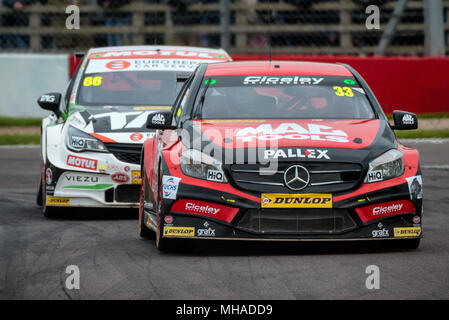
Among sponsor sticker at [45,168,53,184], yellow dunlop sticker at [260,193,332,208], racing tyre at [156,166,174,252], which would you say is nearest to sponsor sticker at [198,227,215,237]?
racing tyre at [156,166,174,252]

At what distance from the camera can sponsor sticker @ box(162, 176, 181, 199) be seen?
694 cm

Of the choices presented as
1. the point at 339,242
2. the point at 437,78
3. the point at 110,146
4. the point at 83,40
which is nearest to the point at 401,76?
the point at 437,78

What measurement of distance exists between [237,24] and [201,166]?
947 centimetres

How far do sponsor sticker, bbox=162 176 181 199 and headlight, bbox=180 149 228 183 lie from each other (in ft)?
0.29

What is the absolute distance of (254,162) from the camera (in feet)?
22.6

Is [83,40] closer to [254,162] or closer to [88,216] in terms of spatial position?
[88,216]

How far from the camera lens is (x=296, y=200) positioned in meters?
6.79

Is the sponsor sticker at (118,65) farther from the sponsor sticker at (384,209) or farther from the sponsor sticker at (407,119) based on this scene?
the sponsor sticker at (384,209)

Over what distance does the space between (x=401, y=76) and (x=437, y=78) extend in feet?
1.82

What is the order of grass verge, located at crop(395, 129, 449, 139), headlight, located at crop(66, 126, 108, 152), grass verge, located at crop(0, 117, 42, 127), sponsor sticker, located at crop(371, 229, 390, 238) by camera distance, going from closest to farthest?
1. sponsor sticker, located at crop(371, 229, 390, 238)
2. headlight, located at crop(66, 126, 108, 152)
3. grass verge, located at crop(395, 129, 449, 139)
4. grass verge, located at crop(0, 117, 42, 127)

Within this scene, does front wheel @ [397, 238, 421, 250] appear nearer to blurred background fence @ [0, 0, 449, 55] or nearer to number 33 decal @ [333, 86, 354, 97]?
number 33 decal @ [333, 86, 354, 97]

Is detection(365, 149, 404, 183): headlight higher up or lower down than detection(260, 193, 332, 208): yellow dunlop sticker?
higher up

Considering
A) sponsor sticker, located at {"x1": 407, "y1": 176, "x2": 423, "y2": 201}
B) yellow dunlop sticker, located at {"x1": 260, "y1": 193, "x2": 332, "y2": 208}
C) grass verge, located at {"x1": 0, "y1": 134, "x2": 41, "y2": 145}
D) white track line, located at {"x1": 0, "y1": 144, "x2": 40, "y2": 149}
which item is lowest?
yellow dunlop sticker, located at {"x1": 260, "y1": 193, "x2": 332, "y2": 208}

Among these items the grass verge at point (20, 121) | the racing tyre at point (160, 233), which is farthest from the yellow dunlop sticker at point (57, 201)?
the grass verge at point (20, 121)
